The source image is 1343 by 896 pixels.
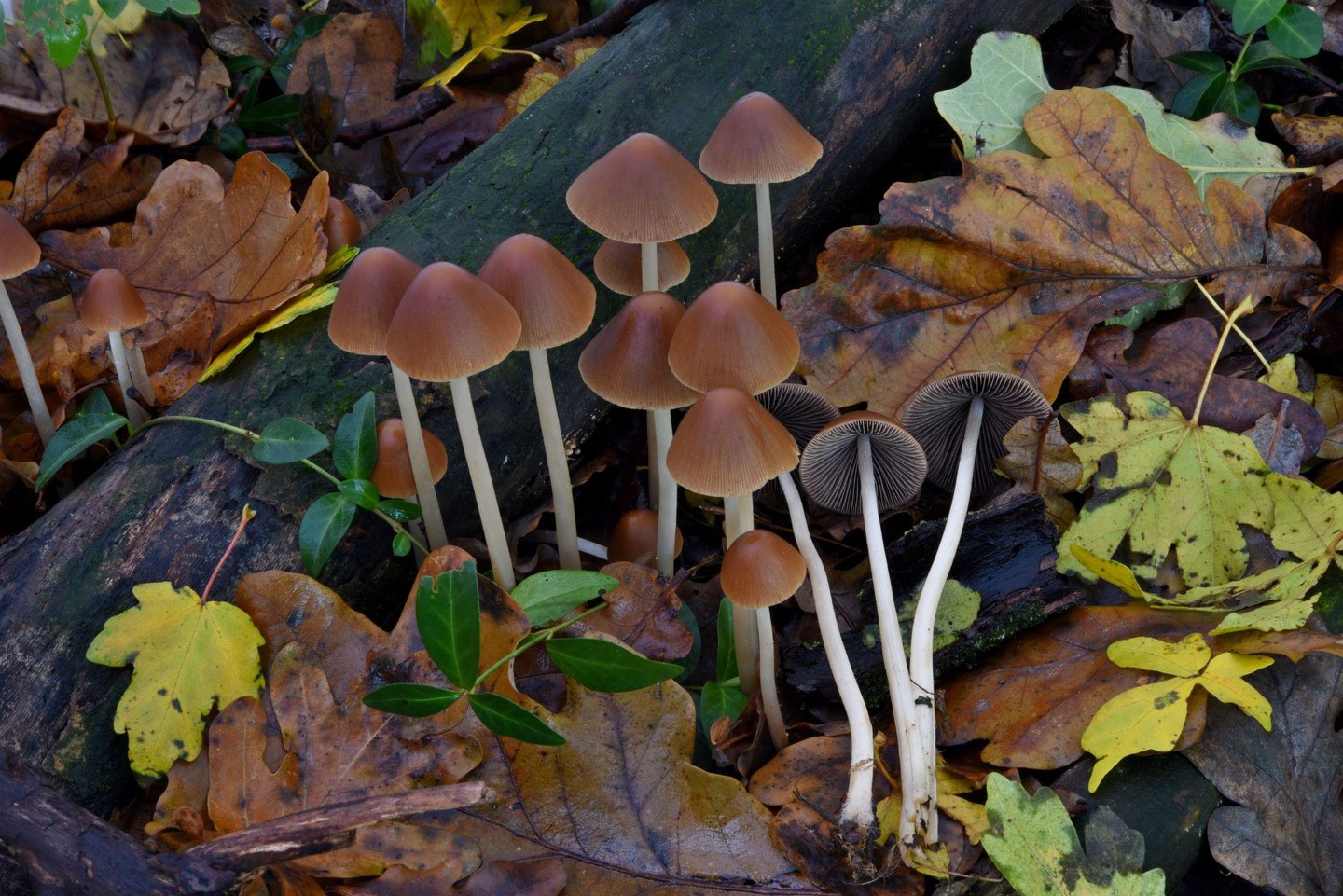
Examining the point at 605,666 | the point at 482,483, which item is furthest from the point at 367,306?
the point at 605,666

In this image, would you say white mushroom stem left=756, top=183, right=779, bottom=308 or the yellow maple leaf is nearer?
the yellow maple leaf

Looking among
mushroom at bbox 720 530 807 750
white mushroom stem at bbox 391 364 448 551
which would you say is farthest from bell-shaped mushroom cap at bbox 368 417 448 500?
mushroom at bbox 720 530 807 750

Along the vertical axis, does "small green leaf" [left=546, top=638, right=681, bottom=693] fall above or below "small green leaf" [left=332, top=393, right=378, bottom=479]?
below

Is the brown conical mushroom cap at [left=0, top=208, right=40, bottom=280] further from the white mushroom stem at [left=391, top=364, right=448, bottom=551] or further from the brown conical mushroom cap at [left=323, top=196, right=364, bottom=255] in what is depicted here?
the white mushroom stem at [left=391, top=364, right=448, bottom=551]

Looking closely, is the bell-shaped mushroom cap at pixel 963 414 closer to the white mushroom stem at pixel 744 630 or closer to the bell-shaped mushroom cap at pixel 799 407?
the bell-shaped mushroom cap at pixel 799 407

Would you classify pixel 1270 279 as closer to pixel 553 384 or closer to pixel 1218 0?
pixel 1218 0

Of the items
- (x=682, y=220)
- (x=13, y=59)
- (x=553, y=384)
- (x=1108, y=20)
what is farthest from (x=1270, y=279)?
(x=13, y=59)

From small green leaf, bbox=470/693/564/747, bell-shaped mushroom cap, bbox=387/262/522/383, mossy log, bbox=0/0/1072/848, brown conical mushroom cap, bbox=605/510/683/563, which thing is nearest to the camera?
small green leaf, bbox=470/693/564/747
